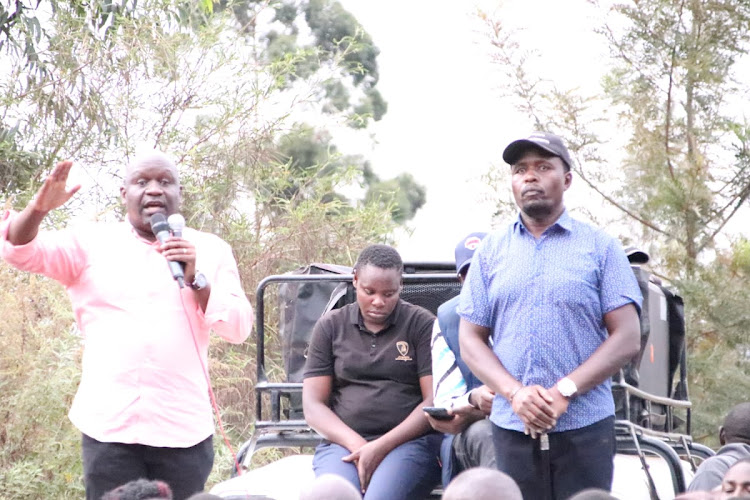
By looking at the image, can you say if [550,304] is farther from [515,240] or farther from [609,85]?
[609,85]

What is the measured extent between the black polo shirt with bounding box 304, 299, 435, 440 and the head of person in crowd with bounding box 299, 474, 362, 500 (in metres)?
1.69

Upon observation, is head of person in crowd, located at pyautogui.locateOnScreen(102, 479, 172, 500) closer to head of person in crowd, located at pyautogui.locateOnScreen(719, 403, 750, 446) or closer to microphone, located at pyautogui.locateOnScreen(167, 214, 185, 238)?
microphone, located at pyautogui.locateOnScreen(167, 214, 185, 238)

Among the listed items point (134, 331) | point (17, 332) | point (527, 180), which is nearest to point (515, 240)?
point (527, 180)

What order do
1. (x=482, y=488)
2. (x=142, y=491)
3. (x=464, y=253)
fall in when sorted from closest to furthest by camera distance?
(x=482, y=488) < (x=142, y=491) < (x=464, y=253)

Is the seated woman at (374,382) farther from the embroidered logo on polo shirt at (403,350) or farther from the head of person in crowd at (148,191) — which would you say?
the head of person in crowd at (148,191)

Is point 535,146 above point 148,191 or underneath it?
above

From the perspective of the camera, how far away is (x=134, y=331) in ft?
13.5

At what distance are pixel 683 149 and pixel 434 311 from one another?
3.84m

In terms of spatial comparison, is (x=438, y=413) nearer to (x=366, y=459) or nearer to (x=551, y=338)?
(x=366, y=459)

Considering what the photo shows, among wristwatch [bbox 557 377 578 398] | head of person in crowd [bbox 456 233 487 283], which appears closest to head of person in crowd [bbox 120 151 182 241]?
head of person in crowd [bbox 456 233 487 283]

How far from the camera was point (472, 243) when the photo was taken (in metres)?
5.21

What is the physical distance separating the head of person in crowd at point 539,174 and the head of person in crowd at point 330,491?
154 cm

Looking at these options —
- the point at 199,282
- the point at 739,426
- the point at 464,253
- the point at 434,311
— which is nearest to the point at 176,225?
the point at 199,282

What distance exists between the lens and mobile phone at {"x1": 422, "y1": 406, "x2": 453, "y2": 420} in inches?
180
